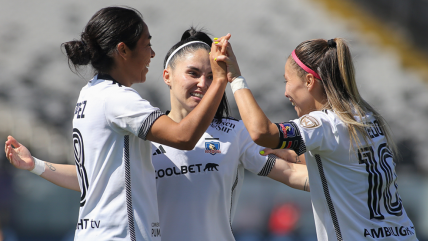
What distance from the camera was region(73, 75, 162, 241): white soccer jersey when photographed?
1.91 meters

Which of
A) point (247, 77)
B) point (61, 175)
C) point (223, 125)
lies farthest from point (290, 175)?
Answer: point (247, 77)

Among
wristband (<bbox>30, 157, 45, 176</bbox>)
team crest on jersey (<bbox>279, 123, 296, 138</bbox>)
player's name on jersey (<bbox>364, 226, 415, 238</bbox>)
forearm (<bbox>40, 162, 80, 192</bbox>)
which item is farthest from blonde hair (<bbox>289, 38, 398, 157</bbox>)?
wristband (<bbox>30, 157, 45, 176</bbox>)

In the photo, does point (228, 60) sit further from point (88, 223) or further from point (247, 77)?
point (247, 77)

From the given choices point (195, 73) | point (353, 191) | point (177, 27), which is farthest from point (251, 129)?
point (177, 27)

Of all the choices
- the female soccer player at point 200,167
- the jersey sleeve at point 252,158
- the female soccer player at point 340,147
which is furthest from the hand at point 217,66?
the jersey sleeve at point 252,158

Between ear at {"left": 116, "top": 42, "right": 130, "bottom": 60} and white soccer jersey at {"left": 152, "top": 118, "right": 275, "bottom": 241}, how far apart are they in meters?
0.59

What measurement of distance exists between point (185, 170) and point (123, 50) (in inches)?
28.9

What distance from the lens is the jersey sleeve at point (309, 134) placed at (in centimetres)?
199

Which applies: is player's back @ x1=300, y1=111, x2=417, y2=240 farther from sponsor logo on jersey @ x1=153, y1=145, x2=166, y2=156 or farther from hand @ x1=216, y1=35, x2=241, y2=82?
sponsor logo on jersey @ x1=153, y1=145, x2=166, y2=156

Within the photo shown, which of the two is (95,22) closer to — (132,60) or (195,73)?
(132,60)

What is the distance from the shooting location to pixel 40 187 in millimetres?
4836

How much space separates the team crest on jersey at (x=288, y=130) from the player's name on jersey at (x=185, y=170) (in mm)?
566

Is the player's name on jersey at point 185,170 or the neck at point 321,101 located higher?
the neck at point 321,101

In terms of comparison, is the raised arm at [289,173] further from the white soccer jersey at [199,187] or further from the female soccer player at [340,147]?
the female soccer player at [340,147]
